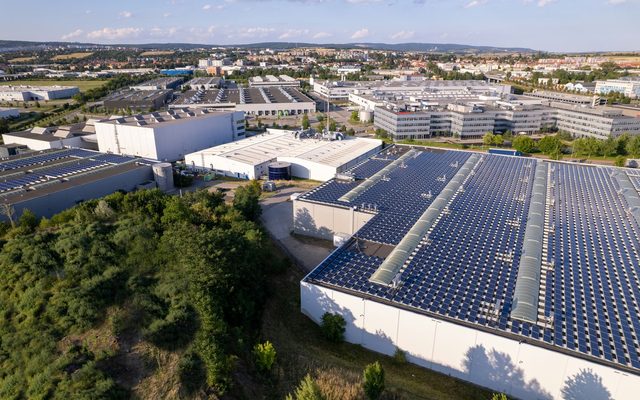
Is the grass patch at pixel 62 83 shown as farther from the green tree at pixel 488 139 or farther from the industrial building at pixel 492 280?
the industrial building at pixel 492 280

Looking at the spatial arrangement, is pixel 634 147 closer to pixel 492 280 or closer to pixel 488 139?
pixel 488 139

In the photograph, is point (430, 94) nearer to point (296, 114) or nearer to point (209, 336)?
point (296, 114)

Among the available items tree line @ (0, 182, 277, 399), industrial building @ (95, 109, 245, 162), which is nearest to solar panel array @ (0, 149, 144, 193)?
industrial building @ (95, 109, 245, 162)

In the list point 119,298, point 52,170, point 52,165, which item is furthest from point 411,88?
point 119,298

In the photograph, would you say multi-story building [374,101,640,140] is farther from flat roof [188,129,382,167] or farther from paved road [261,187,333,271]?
paved road [261,187,333,271]

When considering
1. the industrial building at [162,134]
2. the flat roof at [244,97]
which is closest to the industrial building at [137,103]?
the flat roof at [244,97]

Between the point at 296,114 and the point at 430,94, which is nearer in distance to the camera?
the point at 296,114

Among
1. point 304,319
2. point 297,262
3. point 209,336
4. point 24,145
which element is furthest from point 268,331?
point 24,145
